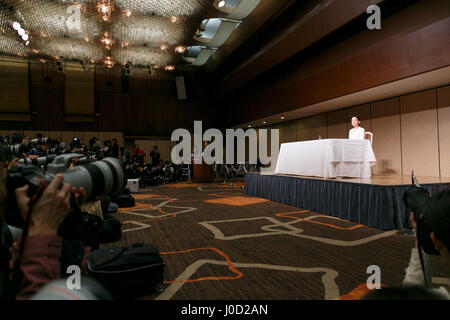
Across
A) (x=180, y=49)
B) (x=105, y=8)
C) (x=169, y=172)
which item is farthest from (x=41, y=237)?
(x=169, y=172)

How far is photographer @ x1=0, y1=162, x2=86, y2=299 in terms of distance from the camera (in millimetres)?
574

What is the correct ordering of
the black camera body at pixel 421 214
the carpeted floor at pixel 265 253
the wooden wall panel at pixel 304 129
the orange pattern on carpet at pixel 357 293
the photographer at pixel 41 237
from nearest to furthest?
the photographer at pixel 41 237, the black camera body at pixel 421 214, the orange pattern on carpet at pixel 357 293, the carpeted floor at pixel 265 253, the wooden wall panel at pixel 304 129

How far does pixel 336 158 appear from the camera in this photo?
3805mm

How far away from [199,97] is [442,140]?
29.5 feet

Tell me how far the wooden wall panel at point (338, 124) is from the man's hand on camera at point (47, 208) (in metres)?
7.31

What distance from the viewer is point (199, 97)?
1191 centimetres

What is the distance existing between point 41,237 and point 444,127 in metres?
6.37

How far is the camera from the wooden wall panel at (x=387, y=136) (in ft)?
19.1

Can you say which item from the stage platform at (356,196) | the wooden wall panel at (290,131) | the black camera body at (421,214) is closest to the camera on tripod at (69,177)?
the black camera body at (421,214)

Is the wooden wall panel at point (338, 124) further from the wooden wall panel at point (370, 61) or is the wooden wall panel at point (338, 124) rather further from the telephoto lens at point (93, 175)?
the telephoto lens at point (93, 175)

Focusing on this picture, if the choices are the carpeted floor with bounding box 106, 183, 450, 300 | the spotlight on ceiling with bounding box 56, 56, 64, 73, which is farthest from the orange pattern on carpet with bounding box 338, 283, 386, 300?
the spotlight on ceiling with bounding box 56, 56, 64, 73

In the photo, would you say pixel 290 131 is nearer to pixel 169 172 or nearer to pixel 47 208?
pixel 169 172

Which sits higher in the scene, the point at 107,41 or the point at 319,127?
the point at 107,41
